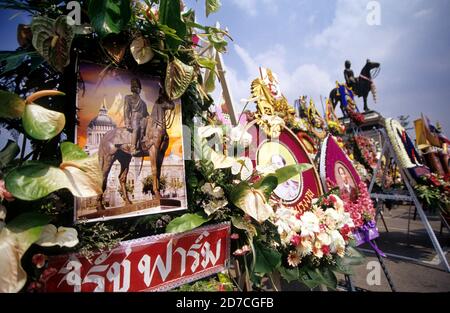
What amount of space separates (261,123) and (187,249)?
0.81 metres

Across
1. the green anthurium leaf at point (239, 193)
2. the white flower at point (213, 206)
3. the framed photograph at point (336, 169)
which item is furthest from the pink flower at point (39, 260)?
the framed photograph at point (336, 169)

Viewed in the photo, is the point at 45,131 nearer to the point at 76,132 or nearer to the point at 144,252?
the point at 76,132

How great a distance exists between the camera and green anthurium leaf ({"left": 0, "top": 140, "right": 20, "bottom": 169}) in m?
0.61

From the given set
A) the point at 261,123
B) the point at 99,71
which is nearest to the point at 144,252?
the point at 99,71

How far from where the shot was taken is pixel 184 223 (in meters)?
0.79

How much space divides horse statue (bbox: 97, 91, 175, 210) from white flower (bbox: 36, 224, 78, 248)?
0.11 meters

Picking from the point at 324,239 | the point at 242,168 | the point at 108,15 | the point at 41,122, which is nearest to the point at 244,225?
the point at 242,168

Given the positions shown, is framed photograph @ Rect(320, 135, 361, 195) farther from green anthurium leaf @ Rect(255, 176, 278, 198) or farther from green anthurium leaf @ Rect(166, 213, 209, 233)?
green anthurium leaf @ Rect(166, 213, 209, 233)

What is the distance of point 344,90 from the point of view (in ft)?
23.5

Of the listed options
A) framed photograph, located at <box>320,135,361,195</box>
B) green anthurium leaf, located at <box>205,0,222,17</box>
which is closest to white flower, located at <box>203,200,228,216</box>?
green anthurium leaf, located at <box>205,0,222,17</box>

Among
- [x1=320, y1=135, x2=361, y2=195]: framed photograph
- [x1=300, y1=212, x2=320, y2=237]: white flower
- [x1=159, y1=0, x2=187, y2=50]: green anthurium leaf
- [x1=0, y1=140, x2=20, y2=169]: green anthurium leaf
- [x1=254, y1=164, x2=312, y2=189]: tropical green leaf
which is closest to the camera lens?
[x1=0, y1=140, x2=20, y2=169]: green anthurium leaf

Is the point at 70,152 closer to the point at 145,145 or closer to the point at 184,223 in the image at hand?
the point at 145,145

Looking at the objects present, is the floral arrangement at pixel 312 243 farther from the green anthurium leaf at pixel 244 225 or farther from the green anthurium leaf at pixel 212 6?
the green anthurium leaf at pixel 212 6

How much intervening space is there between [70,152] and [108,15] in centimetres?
39
